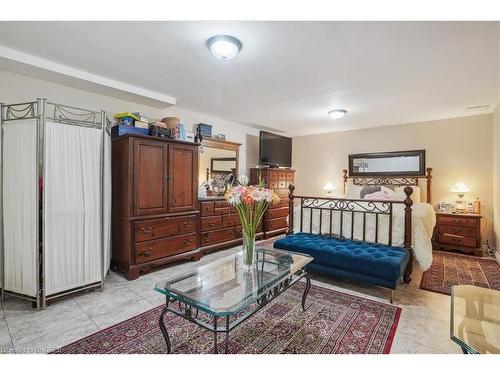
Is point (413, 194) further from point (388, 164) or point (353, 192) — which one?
point (353, 192)

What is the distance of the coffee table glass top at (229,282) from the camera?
4.83ft

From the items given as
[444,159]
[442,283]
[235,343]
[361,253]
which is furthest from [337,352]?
[444,159]

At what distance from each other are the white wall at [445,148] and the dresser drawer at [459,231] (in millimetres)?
536

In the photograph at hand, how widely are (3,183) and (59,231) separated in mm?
710

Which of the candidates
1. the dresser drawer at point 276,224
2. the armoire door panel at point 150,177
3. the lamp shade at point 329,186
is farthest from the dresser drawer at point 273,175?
the armoire door panel at point 150,177

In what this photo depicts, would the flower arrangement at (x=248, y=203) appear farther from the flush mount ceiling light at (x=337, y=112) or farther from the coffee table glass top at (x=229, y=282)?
the flush mount ceiling light at (x=337, y=112)

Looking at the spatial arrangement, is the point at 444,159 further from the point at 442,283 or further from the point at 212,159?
the point at 212,159

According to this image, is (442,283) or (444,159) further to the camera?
(444,159)

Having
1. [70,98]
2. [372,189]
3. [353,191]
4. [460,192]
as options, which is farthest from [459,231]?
[70,98]

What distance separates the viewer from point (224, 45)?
2.08 metres

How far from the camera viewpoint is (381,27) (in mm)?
1880
